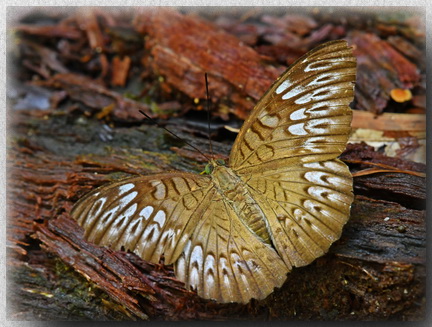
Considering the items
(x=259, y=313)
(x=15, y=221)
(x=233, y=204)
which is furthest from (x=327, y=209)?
(x=15, y=221)

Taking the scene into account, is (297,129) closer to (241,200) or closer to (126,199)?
(241,200)

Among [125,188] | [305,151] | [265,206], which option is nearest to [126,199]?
[125,188]

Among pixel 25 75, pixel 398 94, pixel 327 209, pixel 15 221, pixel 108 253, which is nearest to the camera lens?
pixel 327 209

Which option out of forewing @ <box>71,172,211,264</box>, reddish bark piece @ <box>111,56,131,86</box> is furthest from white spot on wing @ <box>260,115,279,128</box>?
reddish bark piece @ <box>111,56,131,86</box>

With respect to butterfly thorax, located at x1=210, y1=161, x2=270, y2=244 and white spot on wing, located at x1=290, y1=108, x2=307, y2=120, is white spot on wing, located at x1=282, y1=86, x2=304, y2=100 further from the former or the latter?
butterfly thorax, located at x1=210, y1=161, x2=270, y2=244

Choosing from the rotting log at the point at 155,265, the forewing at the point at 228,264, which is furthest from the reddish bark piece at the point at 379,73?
the forewing at the point at 228,264

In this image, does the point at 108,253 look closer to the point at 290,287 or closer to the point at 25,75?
the point at 290,287
